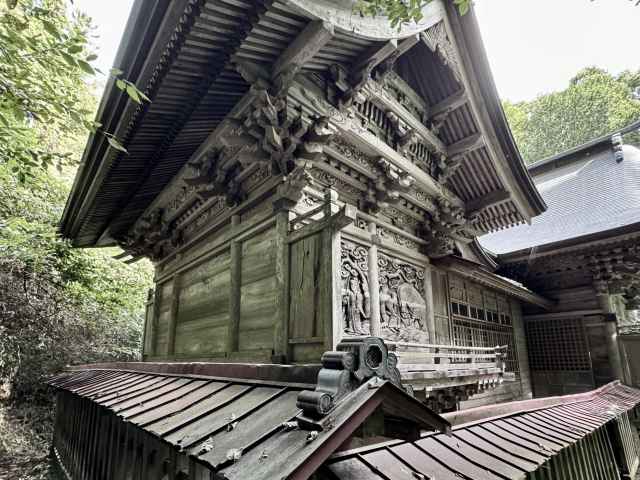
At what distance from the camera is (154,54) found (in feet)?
11.4

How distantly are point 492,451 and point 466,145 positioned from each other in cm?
498

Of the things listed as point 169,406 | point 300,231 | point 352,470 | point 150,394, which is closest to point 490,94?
point 300,231

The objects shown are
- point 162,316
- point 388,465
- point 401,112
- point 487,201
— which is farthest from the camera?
point 162,316

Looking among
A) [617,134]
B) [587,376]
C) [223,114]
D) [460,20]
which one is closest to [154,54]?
[223,114]

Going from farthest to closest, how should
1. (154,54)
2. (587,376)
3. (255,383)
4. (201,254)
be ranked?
1. (587,376)
2. (201,254)
3. (154,54)
4. (255,383)

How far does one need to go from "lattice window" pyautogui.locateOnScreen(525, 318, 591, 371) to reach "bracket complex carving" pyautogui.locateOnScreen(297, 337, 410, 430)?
999cm

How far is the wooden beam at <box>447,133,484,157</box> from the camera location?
618 centimetres

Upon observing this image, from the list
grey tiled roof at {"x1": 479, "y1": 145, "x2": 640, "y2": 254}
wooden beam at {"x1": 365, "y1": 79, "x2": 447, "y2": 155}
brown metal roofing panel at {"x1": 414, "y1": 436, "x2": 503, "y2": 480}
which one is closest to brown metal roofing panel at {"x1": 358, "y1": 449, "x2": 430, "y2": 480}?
brown metal roofing panel at {"x1": 414, "y1": 436, "x2": 503, "y2": 480}

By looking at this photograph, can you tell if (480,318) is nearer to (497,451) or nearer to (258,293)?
(258,293)

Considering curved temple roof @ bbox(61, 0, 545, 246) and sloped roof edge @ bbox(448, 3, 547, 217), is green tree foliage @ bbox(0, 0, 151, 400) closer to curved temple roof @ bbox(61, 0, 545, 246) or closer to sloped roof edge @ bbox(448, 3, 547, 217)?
curved temple roof @ bbox(61, 0, 545, 246)

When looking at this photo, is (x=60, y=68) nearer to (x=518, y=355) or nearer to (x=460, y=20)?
(x=460, y=20)

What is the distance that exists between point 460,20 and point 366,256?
11.8 ft

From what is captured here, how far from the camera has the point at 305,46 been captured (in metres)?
3.51

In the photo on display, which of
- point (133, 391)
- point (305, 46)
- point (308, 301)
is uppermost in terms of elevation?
point (305, 46)
